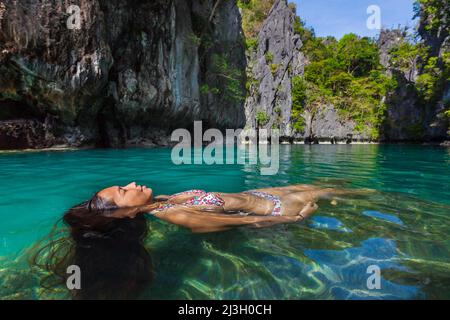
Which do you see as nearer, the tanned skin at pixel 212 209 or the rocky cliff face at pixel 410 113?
the tanned skin at pixel 212 209

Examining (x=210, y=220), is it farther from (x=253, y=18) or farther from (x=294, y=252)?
(x=253, y=18)

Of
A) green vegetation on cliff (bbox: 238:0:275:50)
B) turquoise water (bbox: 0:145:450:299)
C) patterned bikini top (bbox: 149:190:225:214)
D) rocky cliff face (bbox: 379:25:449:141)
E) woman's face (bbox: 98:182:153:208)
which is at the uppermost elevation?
green vegetation on cliff (bbox: 238:0:275:50)

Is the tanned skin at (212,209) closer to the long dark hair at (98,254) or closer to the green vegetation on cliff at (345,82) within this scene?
the long dark hair at (98,254)

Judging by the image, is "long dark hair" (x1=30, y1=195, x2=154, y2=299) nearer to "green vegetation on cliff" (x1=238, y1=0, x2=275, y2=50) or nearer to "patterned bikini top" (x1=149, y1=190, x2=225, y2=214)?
"patterned bikini top" (x1=149, y1=190, x2=225, y2=214)

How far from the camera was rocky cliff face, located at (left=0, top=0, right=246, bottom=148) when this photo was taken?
10.5 m

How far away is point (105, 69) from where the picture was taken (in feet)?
40.5

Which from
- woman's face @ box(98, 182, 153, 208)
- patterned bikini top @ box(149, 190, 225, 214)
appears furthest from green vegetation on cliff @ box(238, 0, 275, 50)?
woman's face @ box(98, 182, 153, 208)

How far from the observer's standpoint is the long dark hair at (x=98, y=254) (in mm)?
1504

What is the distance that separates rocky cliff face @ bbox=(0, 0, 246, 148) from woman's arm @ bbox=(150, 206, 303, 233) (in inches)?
453

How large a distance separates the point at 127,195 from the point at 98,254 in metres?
0.84

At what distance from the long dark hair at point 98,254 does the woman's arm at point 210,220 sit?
12.9 inches

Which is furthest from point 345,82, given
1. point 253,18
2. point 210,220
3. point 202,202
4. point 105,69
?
point 210,220

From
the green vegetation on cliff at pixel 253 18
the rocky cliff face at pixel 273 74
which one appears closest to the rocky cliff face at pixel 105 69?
the rocky cliff face at pixel 273 74
